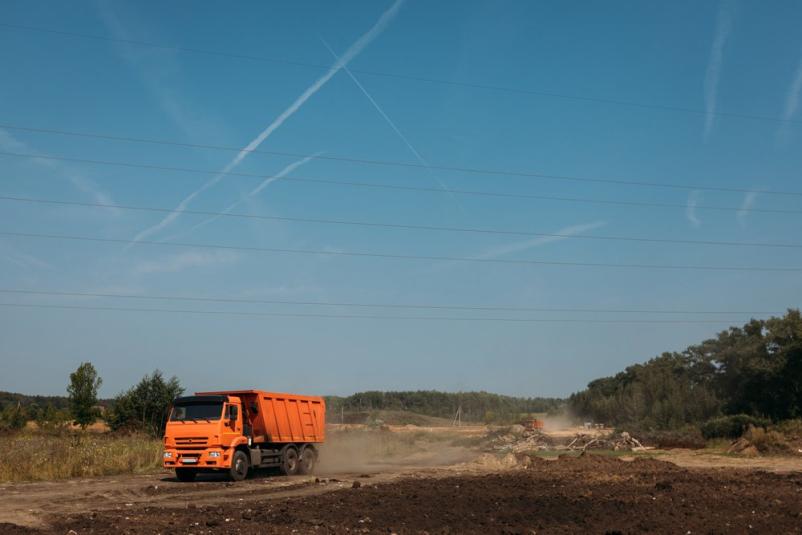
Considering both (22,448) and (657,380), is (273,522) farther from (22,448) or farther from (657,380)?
(657,380)

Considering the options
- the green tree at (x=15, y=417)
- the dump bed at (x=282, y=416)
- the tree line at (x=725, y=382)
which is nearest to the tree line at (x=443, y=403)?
the tree line at (x=725, y=382)

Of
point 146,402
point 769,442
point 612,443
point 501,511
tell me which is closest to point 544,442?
point 612,443

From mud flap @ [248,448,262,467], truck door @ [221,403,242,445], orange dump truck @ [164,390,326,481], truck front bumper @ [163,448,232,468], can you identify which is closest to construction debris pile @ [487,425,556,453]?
orange dump truck @ [164,390,326,481]

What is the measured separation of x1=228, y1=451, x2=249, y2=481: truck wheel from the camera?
2617cm

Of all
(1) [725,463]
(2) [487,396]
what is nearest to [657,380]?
(1) [725,463]

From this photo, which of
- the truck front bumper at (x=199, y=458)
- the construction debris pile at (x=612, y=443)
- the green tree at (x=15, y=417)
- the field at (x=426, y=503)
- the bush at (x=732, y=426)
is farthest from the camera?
the green tree at (x=15, y=417)

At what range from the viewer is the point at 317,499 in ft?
63.0

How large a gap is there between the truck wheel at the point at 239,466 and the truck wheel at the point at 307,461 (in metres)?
4.10

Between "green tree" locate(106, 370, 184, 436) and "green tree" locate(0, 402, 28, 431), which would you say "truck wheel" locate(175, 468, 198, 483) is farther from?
"green tree" locate(0, 402, 28, 431)

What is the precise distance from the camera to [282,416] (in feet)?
97.7

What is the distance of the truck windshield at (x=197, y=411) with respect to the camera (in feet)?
85.9

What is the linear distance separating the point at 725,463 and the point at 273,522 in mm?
27690

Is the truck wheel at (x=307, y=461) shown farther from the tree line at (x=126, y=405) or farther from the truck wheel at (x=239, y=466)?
the tree line at (x=126, y=405)

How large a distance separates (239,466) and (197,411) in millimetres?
2559
